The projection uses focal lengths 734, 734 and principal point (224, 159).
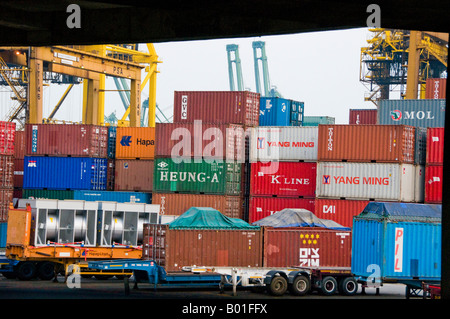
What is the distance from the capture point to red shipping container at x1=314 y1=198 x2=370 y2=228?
37531mm

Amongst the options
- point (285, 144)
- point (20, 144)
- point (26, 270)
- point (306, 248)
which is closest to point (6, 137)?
point (20, 144)

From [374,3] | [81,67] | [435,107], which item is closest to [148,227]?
[374,3]

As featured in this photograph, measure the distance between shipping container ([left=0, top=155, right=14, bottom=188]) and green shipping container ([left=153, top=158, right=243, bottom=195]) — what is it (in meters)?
8.14

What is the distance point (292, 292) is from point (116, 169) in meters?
20.9

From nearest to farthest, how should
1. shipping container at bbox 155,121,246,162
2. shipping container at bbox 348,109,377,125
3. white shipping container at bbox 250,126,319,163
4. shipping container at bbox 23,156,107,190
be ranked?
white shipping container at bbox 250,126,319,163 < shipping container at bbox 155,121,246,162 < shipping container at bbox 23,156,107,190 < shipping container at bbox 348,109,377,125

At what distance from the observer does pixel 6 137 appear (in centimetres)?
4138

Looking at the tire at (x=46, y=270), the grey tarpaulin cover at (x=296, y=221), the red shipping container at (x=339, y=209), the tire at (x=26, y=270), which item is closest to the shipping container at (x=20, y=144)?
the tire at (x=46, y=270)

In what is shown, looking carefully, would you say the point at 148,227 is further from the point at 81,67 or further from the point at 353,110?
the point at 81,67

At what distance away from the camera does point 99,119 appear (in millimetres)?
71000

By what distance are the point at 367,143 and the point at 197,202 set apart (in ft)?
32.5

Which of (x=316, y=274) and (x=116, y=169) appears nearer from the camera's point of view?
(x=316, y=274)

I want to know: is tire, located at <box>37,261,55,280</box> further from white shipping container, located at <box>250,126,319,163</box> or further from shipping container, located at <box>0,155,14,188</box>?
white shipping container, located at <box>250,126,319,163</box>

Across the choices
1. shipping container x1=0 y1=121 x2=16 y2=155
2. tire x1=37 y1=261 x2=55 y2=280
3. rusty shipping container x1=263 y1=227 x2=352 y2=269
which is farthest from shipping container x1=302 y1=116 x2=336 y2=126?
tire x1=37 y1=261 x2=55 y2=280

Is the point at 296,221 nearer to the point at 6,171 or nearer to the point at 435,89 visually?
the point at 6,171
